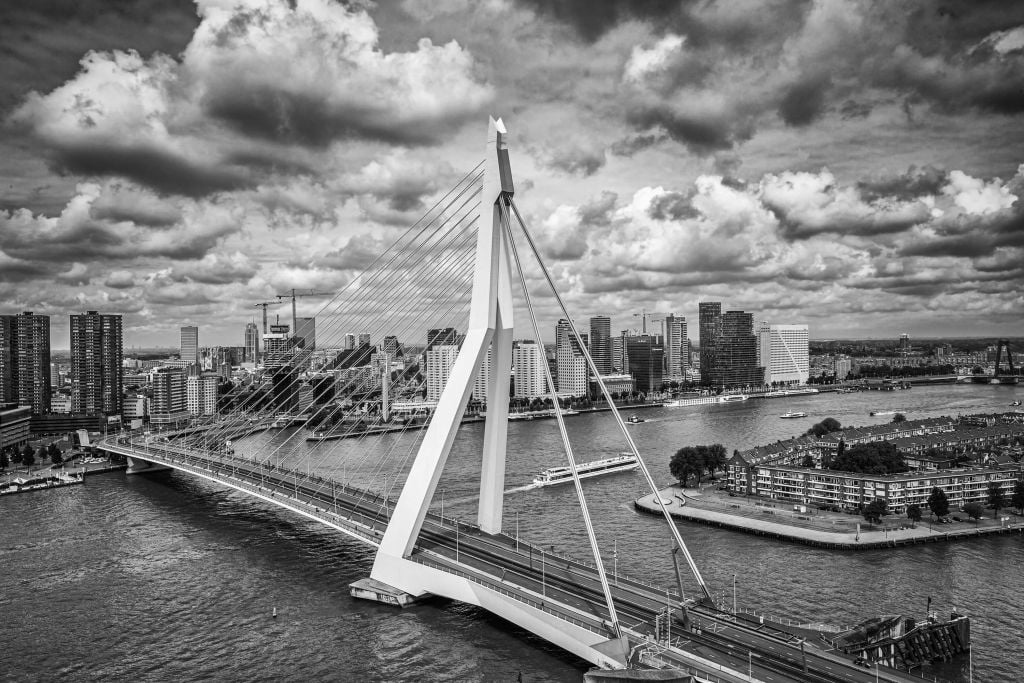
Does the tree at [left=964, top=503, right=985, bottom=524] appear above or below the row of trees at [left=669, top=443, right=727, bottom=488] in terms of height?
below

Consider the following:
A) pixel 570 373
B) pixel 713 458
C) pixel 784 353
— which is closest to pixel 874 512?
pixel 713 458

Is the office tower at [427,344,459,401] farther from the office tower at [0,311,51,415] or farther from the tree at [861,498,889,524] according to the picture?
the tree at [861,498,889,524]

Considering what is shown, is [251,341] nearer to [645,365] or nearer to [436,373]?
[436,373]

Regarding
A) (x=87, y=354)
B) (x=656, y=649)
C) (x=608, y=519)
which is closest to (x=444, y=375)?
(x=87, y=354)

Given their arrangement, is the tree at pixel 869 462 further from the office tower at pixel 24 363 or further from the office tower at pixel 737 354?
the office tower at pixel 737 354

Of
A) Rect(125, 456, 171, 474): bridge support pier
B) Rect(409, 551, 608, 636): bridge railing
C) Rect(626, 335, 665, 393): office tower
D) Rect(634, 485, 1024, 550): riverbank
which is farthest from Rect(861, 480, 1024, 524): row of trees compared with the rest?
Rect(626, 335, 665, 393): office tower

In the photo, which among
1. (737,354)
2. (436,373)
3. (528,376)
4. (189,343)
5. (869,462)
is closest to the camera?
(869,462)

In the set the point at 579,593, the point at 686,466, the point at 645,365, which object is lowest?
the point at 579,593
